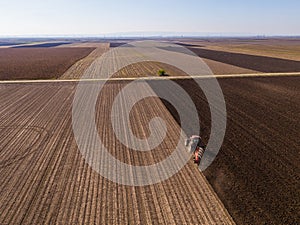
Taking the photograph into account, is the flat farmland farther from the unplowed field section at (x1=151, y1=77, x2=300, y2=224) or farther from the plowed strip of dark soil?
the unplowed field section at (x1=151, y1=77, x2=300, y2=224)

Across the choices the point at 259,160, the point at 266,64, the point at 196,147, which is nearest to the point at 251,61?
the point at 266,64

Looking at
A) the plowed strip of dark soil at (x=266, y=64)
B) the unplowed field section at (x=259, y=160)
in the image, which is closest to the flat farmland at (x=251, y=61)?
the plowed strip of dark soil at (x=266, y=64)

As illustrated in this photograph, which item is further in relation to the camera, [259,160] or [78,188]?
[259,160]

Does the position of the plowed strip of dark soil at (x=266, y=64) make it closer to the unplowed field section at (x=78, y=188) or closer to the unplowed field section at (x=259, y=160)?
the unplowed field section at (x=259, y=160)

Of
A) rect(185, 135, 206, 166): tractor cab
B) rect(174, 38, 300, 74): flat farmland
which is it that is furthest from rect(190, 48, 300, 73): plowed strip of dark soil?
rect(185, 135, 206, 166): tractor cab

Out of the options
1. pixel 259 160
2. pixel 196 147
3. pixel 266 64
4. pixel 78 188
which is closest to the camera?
pixel 78 188

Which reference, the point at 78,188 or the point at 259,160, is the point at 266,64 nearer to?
the point at 259,160

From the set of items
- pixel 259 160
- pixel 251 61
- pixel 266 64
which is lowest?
pixel 251 61
